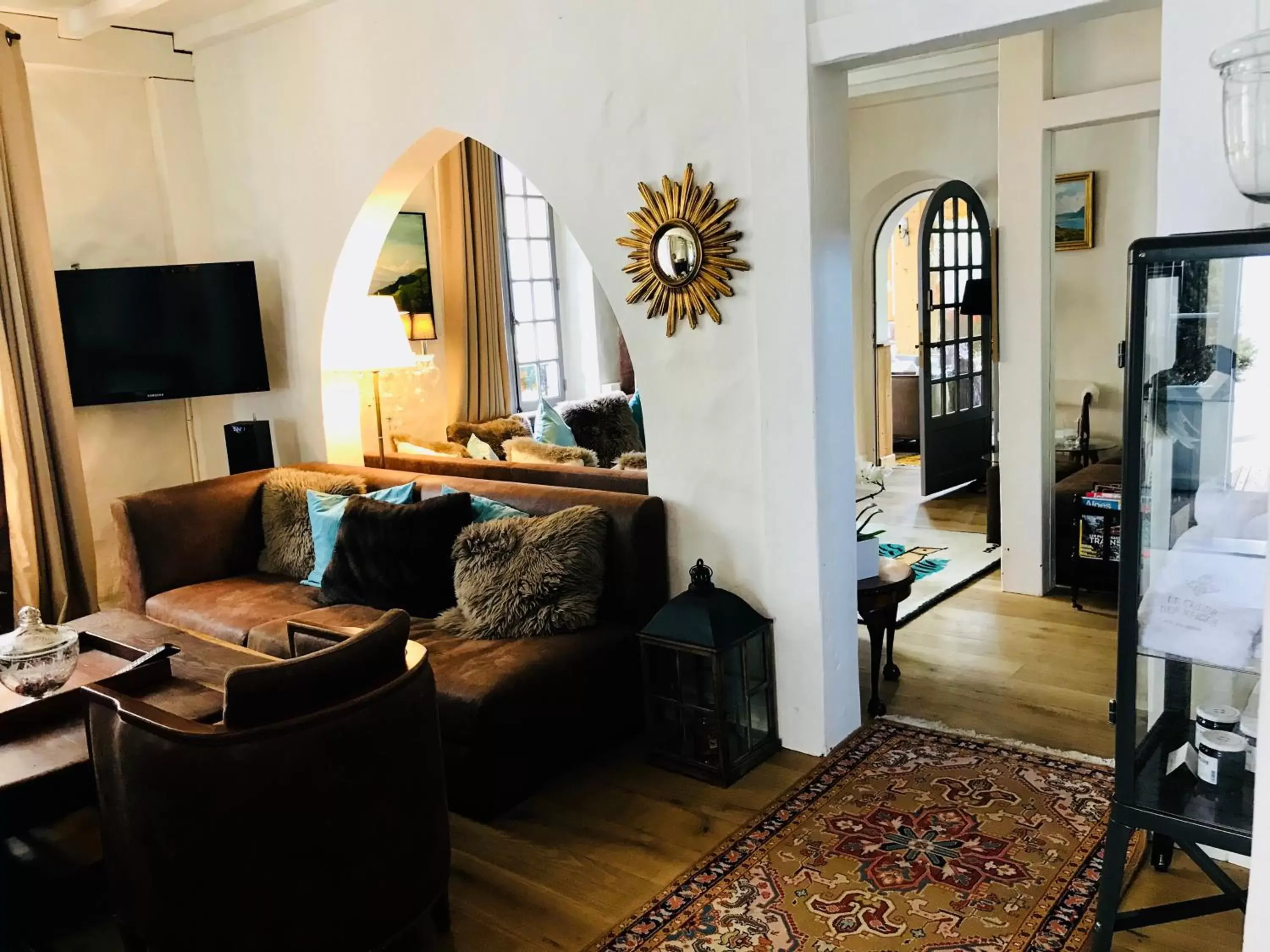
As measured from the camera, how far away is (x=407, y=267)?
20.0 feet

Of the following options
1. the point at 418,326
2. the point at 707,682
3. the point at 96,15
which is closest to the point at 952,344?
the point at 418,326

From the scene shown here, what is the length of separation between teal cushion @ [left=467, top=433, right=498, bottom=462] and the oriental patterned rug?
119 inches

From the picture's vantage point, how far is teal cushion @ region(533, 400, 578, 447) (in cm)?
625

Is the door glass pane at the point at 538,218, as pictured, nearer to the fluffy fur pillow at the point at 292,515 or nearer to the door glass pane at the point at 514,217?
the door glass pane at the point at 514,217

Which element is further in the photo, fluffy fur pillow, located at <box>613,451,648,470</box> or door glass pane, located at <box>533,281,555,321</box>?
door glass pane, located at <box>533,281,555,321</box>

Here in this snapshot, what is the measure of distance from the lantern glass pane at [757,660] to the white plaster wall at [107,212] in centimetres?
348

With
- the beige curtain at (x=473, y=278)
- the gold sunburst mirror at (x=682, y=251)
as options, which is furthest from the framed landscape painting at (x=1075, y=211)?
the gold sunburst mirror at (x=682, y=251)

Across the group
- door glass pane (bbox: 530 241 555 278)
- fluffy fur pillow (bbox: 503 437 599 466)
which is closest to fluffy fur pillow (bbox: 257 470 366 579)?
fluffy fur pillow (bbox: 503 437 599 466)

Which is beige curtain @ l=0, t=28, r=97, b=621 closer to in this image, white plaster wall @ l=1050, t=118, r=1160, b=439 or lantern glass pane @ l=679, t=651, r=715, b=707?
lantern glass pane @ l=679, t=651, r=715, b=707

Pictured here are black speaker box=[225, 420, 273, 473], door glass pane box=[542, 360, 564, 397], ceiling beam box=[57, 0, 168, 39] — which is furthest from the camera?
Answer: door glass pane box=[542, 360, 564, 397]

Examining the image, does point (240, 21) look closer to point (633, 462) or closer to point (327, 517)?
point (327, 517)

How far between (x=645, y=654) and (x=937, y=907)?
115cm

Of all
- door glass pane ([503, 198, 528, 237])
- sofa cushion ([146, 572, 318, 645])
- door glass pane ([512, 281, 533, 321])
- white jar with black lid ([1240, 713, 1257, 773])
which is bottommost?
sofa cushion ([146, 572, 318, 645])

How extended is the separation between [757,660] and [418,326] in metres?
3.49
